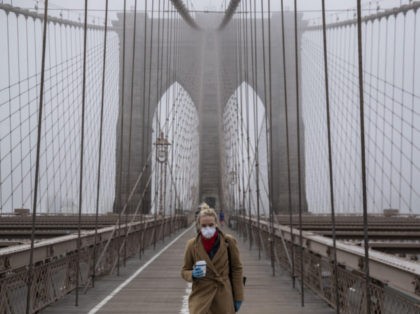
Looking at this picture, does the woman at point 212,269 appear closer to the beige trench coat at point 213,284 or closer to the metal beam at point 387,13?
the beige trench coat at point 213,284

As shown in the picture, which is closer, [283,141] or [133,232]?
[133,232]

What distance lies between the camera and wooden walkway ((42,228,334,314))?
535cm

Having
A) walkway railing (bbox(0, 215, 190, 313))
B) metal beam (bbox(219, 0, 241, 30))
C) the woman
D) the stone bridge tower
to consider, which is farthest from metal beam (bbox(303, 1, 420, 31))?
the woman

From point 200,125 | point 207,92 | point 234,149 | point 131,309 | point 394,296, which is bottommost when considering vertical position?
point 131,309

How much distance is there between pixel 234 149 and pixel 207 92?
1126cm

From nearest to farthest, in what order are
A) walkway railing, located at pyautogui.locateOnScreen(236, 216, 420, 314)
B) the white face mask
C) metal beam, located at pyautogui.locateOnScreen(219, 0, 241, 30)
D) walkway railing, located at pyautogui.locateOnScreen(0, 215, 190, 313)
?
the white face mask → walkway railing, located at pyautogui.locateOnScreen(236, 216, 420, 314) → walkway railing, located at pyautogui.locateOnScreen(0, 215, 190, 313) → metal beam, located at pyautogui.locateOnScreen(219, 0, 241, 30)

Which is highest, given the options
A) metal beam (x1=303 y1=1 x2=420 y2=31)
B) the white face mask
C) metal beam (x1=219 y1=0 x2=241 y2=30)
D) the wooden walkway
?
metal beam (x1=219 y1=0 x2=241 y2=30)

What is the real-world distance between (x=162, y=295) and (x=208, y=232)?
3508 mm

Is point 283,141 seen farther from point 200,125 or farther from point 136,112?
point 136,112

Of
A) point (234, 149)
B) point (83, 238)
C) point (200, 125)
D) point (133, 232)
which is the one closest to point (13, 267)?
point (83, 238)

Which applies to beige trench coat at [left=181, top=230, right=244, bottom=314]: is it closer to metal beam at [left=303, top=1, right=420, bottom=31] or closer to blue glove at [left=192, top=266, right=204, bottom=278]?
blue glove at [left=192, top=266, right=204, bottom=278]

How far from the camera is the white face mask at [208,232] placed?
3.00 metres

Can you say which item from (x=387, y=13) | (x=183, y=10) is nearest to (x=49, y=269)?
(x=387, y=13)

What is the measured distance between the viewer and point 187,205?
34.2m
